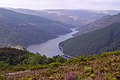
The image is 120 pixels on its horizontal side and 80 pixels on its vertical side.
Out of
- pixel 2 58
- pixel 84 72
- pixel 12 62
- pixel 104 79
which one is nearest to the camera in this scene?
pixel 104 79

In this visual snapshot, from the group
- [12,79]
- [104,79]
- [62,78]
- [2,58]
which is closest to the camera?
[104,79]

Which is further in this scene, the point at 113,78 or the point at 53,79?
the point at 53,79

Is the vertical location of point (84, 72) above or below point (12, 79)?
above

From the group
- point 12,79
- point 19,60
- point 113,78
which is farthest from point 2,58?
point 113,78

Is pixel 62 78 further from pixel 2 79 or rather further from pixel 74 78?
pixel 2 79

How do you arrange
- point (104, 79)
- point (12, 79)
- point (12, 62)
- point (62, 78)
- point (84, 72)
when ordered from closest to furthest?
point (104, 79), point (62, 78), point (84, 72), point (12, 79), point (12, 62)

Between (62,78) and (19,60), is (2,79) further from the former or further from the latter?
(19,60)

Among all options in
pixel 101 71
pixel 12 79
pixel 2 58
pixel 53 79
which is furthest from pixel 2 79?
pixel 2 58

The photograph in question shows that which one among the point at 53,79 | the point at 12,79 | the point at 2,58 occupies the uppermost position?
the point at 53,79

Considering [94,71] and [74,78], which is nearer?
[74,78]
